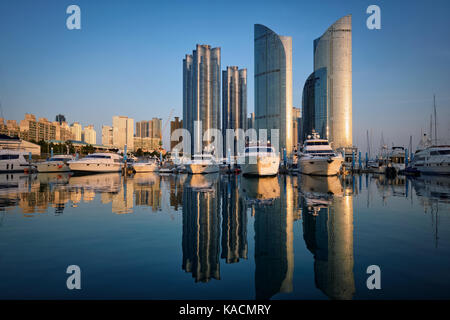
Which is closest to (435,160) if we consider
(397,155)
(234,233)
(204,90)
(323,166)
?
(323,166)

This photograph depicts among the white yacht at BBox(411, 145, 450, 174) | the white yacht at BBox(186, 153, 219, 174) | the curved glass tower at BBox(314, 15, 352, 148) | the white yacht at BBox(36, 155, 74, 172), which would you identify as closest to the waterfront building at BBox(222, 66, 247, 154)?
the curved glass tower at BBox(314, 15, 352, 148)

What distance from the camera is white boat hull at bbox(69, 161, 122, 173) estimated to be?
2051 inches

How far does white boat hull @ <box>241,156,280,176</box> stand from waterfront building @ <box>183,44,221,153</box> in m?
110

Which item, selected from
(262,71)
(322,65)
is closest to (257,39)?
(262,71)

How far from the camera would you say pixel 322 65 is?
564 ft

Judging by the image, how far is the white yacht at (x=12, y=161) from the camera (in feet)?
189

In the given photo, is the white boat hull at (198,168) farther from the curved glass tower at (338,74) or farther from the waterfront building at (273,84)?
the waterfront building at (273,84)

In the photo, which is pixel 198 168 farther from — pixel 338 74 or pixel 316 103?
pixel 338 74

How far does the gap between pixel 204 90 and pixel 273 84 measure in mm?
48619

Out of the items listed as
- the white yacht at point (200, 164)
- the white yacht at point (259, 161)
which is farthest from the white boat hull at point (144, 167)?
the white yacht at point (259, 161)

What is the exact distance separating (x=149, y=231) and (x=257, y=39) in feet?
648

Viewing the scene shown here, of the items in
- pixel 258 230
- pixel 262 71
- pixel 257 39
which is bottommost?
pixel 258 230
